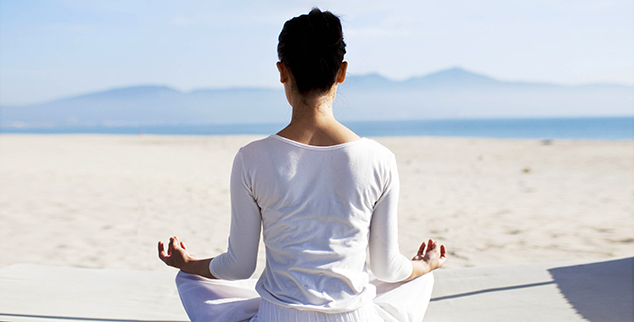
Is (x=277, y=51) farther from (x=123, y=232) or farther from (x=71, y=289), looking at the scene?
(x=123, y=232)

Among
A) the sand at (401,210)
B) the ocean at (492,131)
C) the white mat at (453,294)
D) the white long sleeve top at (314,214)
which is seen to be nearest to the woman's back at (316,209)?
the white long sleeve top at (314,214)

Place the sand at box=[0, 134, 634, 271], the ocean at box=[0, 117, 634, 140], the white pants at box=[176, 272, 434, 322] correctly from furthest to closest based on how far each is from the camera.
A: 1. the ocean at box=[0, 117, 634, 140]
2. the sand at box=[0, 134, 634, 271]
3. the white pants at box=[176, 272, 434, 322]

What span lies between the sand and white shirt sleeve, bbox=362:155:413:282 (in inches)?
100

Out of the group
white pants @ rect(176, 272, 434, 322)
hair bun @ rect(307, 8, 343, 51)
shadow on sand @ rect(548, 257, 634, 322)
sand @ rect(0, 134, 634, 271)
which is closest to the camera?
hair bun @ rect(307, 8, 343, 51)

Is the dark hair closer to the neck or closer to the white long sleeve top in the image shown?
the neck

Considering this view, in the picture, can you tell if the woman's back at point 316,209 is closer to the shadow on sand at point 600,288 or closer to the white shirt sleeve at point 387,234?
the white shirt sleeve at point 387,234

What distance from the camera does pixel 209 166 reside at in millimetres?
11164

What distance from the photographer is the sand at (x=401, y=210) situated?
14.1 ft

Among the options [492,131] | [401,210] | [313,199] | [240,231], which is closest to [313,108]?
[313,199]

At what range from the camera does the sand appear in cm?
431

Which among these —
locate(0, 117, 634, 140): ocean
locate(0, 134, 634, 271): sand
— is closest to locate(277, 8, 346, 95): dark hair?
locate(0, 134, 634, 271): sand

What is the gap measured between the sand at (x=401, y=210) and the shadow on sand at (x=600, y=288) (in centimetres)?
73

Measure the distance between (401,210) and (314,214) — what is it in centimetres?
513

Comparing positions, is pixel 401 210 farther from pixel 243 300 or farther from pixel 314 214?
pixel 314 214
